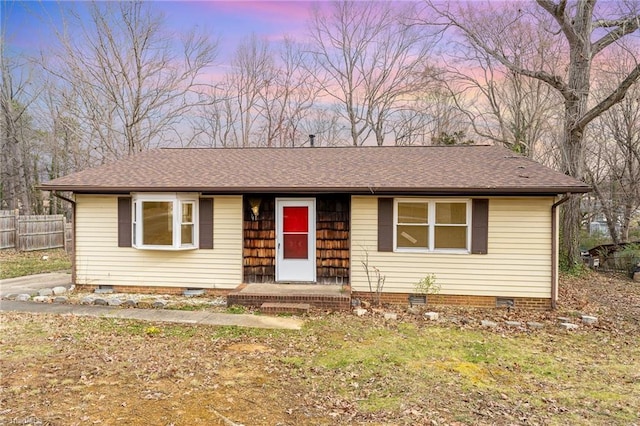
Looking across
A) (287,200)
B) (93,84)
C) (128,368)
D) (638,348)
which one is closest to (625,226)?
(638,348)

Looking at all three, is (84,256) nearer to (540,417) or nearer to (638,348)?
(540,417)

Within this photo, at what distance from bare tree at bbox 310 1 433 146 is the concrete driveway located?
16546 mm

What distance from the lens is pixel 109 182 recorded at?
888cm

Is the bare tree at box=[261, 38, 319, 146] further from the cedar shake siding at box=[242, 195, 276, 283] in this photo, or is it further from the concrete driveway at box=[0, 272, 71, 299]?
the cedar shake siding at box=[242, 195, 276, 283]

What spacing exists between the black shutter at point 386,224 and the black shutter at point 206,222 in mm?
3763

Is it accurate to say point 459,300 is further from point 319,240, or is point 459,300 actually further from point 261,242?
point 261,242

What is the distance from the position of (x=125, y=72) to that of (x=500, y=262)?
56.7ft

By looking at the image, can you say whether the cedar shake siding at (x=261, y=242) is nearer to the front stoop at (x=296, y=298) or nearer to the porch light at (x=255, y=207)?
the porch light at (x=255, y=207)

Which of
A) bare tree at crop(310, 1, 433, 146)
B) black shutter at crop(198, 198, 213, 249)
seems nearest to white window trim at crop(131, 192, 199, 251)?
black shutter at crop(198, 198, 213, 249)

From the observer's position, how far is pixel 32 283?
9953 millimetres

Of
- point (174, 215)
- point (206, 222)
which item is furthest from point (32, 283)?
point (206, 222)

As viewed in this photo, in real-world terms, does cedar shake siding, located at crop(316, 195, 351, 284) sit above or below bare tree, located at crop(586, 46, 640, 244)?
below

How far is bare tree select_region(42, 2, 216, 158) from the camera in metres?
17.2

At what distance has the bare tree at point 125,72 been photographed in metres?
17.2
